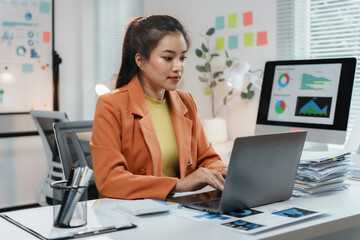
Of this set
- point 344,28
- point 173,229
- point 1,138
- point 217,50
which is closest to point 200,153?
point 173,229

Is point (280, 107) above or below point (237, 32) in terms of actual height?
below

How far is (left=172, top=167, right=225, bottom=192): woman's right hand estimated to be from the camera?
53.0 inches

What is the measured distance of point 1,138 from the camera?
12.3 ft

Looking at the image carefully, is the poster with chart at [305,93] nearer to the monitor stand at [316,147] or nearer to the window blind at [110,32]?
the monitor stand at [316,147]

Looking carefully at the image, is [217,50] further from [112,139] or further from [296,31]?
[112,139]

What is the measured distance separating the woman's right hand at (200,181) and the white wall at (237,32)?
1.45 metres

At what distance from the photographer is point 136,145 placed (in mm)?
1562

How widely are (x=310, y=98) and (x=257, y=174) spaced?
88 cm

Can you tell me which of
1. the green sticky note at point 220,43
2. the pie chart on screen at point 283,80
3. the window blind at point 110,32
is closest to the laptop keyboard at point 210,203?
the pie chart on screen at point 283,80

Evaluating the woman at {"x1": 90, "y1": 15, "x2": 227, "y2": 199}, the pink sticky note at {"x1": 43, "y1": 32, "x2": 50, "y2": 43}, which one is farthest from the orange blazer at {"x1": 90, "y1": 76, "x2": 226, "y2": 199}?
the pink sticky note at {"x1": 43, "y1": 32, "x2": 50, "y2": 43}

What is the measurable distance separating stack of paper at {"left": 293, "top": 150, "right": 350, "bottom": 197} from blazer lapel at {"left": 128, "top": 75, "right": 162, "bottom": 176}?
456mm

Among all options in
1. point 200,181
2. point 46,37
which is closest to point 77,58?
point 46,37

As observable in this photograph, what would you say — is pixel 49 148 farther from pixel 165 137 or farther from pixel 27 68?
pixel 165 137

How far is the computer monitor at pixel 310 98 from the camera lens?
1893mm
